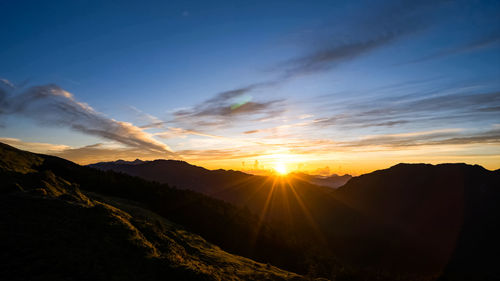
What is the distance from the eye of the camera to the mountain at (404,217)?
87250mm

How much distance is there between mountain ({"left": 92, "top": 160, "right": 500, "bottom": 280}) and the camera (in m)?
87.2

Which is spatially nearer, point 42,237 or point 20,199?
point 42,237

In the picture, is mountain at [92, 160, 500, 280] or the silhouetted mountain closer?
mountain at [92, 160, 500, 280]

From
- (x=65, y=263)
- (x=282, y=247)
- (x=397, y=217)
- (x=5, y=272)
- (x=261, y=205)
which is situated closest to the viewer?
(x=5, y=272)

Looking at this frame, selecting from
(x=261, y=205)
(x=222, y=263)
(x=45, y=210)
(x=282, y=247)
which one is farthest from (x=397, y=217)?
(x=45, y=210)

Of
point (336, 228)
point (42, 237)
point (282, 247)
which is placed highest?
point (42, 237)

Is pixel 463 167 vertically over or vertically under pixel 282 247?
over

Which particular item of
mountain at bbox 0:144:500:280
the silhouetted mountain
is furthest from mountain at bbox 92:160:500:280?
mountain at bbox 0:144:500:280

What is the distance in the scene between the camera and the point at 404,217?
137 meters

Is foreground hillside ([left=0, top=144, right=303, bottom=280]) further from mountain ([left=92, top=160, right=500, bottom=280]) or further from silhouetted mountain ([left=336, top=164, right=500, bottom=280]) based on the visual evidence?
silhouetted mountain ([left=336, top=164, right=500, bottom=280])

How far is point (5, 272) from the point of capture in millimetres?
7793

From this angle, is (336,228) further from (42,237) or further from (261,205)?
(42,237)

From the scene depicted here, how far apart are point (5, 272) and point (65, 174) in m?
36.7

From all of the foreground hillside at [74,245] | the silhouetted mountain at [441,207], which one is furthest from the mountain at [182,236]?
the silhouetted mountain at [441,207]
